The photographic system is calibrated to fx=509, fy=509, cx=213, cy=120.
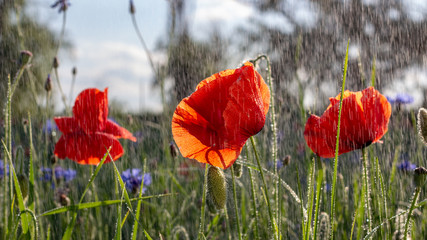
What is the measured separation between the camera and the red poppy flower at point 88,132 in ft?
4.01

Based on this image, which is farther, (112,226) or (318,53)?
(318,53)

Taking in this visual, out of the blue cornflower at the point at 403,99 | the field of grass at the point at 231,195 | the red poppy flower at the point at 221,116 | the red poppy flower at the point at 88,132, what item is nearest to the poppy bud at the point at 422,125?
the field of grass at the point at 231,195

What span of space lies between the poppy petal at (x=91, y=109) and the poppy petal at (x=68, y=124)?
0.01m

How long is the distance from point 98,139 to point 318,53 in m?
5.27

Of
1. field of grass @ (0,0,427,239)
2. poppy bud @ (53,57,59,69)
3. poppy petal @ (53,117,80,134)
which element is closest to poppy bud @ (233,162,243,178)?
field of grass @ (0,0,427,239)

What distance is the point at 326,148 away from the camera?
865mm

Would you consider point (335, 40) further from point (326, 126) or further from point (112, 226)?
point (326, 126)

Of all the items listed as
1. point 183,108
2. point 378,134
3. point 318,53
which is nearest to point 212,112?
point 183,108

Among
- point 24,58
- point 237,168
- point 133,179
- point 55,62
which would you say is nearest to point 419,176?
point 237,168

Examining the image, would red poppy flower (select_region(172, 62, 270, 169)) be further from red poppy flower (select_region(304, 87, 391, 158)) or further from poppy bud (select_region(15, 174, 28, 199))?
poppy bud (select_region(15, 174, 28, 199))

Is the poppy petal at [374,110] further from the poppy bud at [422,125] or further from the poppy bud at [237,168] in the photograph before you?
the poppy bud at [237,168]

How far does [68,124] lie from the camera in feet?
4.18

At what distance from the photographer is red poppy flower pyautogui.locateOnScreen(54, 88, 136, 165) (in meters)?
1.22

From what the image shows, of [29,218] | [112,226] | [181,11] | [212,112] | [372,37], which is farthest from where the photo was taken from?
[372,37]
